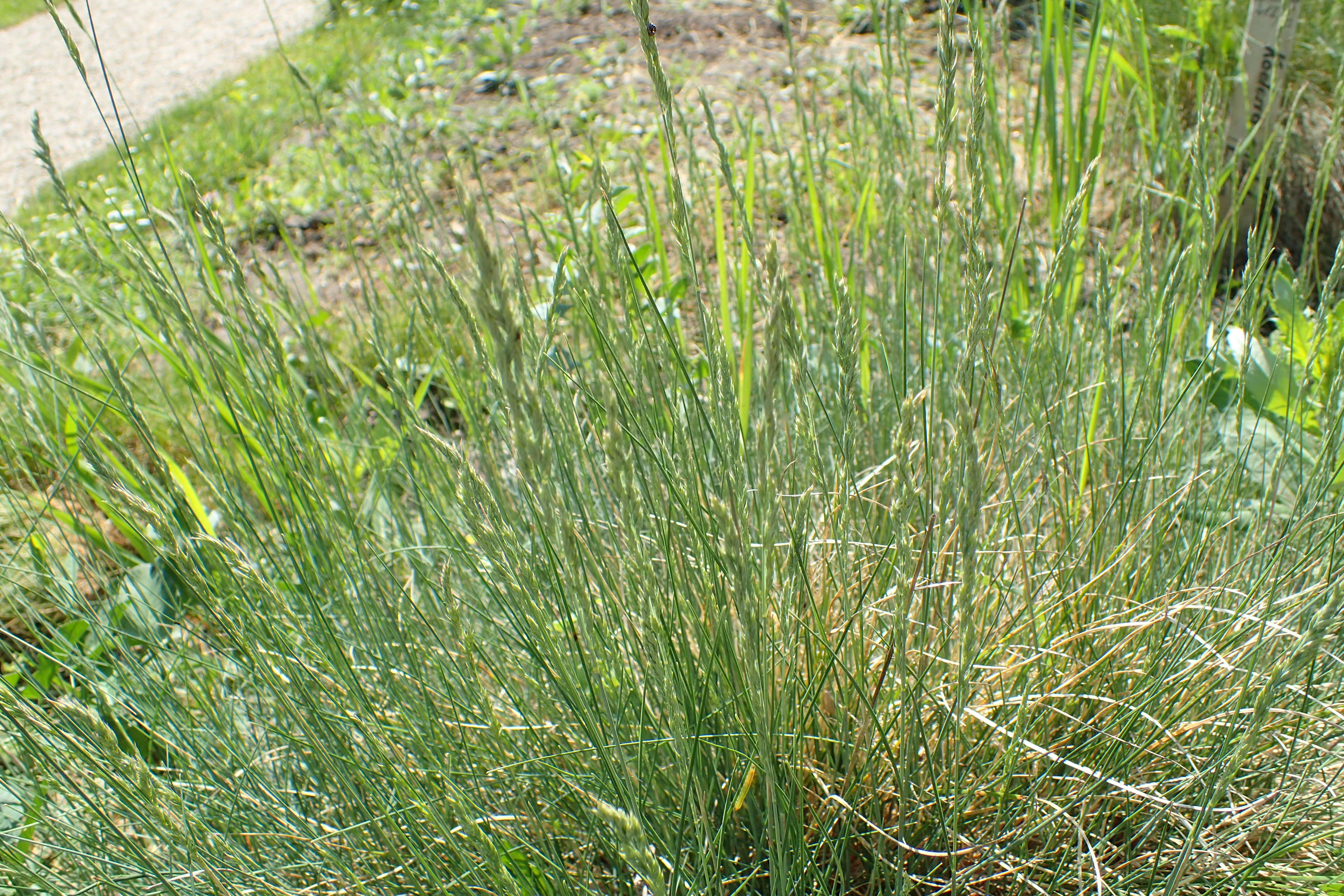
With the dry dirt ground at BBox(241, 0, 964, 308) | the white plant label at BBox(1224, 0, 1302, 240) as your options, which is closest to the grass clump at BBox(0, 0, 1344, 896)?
the white plant label at BBox(1224, 0, 1302, 240)

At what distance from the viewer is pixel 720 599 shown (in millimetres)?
854

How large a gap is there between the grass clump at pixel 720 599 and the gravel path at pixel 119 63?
167 inches

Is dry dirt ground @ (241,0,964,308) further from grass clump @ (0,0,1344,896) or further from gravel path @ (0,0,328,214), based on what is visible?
gravel path @ (0,0,328,214)

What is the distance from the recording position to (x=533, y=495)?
2.49ft

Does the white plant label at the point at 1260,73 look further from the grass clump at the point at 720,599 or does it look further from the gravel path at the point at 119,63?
the gravel path at the point at 119,63

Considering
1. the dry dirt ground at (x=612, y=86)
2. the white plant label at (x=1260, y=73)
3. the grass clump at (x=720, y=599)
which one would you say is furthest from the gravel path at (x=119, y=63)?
the white plant label at (x=1260, y=73)

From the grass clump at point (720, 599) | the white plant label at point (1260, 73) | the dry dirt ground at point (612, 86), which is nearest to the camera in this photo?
the grass clump at point (720, 599)

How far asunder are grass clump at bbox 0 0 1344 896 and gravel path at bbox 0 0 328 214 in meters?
4.24

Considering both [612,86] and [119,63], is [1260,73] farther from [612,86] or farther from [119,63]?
[119,63]

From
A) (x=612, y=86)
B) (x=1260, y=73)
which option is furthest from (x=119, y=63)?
(x=1260, y=73)

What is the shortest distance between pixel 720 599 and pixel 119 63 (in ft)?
21.6

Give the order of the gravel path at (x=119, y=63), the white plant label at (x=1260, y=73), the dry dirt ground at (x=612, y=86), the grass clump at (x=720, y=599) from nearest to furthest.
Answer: the grass clump at (x=720, y=599), the white plant label at (x=1260, y=73), the dry dirt ground at (x=612, y=86), the gravel path at (x=119, y=63)

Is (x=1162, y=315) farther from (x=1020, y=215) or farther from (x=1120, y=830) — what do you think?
(x=1120, y=830)

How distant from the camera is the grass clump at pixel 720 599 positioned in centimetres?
84
